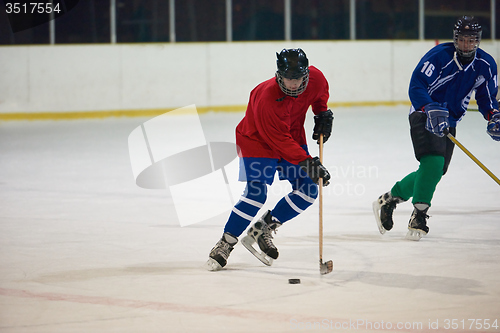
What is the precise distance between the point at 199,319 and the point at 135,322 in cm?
23

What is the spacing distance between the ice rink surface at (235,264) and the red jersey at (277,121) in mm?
573

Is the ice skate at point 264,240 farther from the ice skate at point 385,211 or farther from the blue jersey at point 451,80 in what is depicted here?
the blue jersey at point 451,80

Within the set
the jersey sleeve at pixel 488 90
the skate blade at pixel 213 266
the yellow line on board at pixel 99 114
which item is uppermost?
the jersey sleeve at pixel 488 90

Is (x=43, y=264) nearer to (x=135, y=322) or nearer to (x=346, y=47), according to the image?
(x=135, y=322)

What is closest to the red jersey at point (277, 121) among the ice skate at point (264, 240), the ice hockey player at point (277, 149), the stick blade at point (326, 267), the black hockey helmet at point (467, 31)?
the ice hockey player at point (277, 149)

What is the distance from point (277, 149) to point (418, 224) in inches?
44.4

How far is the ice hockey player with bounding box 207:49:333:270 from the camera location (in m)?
3.44

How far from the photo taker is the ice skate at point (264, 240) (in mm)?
3666

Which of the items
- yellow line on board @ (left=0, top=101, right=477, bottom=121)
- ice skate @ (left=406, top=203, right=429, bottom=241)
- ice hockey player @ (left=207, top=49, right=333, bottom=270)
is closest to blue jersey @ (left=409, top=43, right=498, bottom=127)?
ice skate @ (left=406, top=203, right=429, bottom=241)

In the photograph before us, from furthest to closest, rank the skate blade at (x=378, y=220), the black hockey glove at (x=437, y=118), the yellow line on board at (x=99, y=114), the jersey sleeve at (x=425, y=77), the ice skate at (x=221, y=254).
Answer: the yellow line on board at (x=99, y=114) → the skate blade at (x=378, y=220) → the jersey sleeve at (x=425, y=77) → the black hockey glove at (x=437, y=118) → the ice skate at (x=221, y=254)

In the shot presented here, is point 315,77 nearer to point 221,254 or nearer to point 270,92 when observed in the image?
point 270,92

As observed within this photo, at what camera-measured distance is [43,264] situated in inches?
147

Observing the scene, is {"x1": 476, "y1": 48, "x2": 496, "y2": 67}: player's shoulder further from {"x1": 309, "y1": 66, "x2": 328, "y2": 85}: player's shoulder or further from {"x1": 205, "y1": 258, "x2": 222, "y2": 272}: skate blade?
{"x1": 205, "y1": 258, "x2": 222, "y2": 272}: skate blade

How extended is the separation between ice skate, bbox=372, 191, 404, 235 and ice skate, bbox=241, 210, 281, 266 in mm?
853
